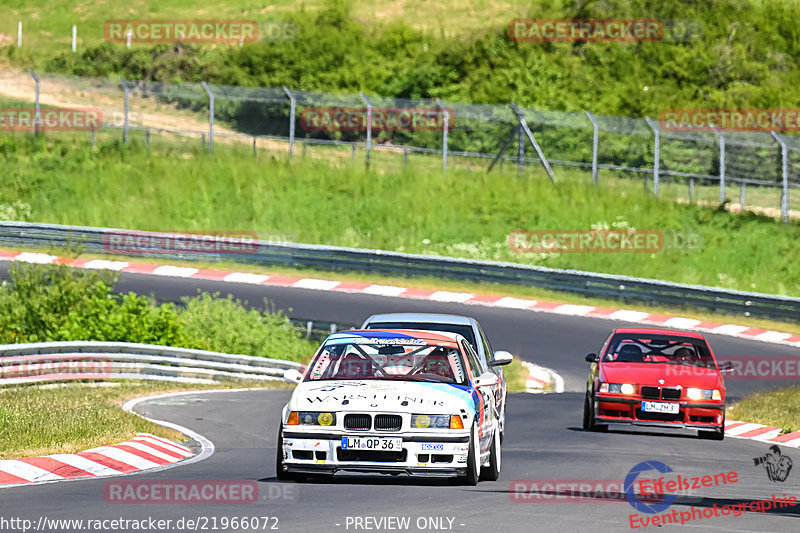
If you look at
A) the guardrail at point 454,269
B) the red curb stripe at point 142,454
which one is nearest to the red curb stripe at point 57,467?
the red curb stripe at point 142,454

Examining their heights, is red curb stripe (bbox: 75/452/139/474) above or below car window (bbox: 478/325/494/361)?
below

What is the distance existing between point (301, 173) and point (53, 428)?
98.8 feet

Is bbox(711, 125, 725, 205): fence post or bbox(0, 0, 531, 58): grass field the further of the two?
bbox(0, 0, 531, 58): grass field

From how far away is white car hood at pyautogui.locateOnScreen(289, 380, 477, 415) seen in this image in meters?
11.1

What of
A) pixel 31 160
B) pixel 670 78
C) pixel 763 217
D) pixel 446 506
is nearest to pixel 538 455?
pixel 446 506

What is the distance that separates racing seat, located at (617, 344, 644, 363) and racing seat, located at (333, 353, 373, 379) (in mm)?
6282

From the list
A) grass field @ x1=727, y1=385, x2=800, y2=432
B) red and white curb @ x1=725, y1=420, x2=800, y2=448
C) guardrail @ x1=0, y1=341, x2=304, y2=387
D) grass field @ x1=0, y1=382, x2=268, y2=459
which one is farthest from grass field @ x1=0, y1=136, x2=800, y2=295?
grass field @ x1=0, y1=382, x2=268, y2=459

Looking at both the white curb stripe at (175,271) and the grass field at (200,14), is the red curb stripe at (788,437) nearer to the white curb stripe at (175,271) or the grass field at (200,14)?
the white curb stripe at (175,271)

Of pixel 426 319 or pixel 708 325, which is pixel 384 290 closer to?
pixel 708 325

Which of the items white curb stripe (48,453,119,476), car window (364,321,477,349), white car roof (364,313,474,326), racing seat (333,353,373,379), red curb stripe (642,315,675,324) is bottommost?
red curb stripe (642,315,675,324)

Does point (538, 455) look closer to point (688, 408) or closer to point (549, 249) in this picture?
point (688, 408)

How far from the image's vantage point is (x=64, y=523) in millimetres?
9492

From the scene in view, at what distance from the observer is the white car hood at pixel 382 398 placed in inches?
437

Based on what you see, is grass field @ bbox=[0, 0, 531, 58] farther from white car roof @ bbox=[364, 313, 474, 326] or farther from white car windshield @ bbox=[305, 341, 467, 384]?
white car windshield @ bbox=[305, 341, 467, 384]
